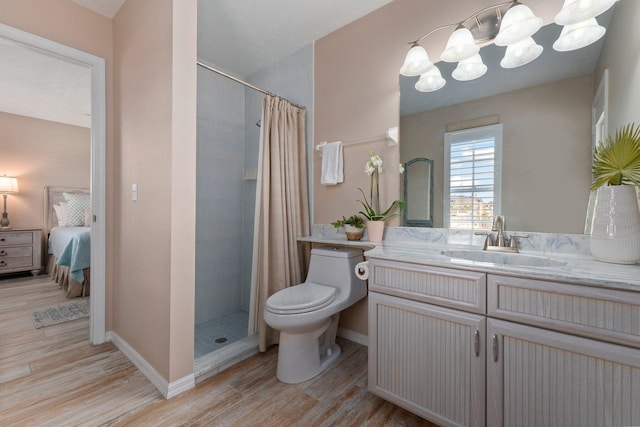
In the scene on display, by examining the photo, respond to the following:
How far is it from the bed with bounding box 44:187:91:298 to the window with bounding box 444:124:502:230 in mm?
3536

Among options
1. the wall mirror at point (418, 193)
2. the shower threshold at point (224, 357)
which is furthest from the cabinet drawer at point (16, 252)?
the wall mirror at point (418, 193)

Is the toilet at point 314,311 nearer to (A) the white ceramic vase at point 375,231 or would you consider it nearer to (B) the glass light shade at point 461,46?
(A) the white ceramic vase at point 375,231

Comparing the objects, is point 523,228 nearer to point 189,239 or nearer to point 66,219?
point 189,239

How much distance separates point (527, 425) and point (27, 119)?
6.38 m

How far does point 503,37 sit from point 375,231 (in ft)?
4.15

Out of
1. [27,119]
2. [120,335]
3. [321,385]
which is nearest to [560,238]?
[321,385]

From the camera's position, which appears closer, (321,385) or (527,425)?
(527,425)

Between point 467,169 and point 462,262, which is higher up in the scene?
point 467,169

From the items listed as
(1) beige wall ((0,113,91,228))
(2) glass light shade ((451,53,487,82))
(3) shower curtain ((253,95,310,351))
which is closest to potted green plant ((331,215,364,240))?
→ (3) shower curtain ((253,95,310,351))

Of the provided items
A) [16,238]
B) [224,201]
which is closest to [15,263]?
[16,238]

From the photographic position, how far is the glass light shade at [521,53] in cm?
141

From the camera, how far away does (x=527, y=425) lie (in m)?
0.99

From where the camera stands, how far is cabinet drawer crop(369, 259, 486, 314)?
3.59 feet

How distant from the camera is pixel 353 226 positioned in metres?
1.97
